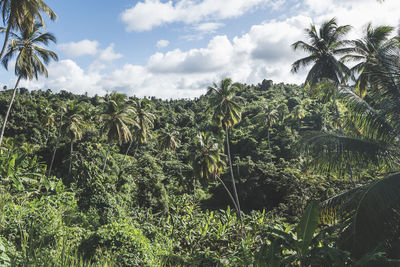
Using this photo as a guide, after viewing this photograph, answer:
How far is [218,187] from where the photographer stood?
33.2m

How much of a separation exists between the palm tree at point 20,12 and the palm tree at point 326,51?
56.6ft

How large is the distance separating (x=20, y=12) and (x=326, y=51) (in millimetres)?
19361

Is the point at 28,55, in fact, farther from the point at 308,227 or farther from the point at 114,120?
the point at 308,227

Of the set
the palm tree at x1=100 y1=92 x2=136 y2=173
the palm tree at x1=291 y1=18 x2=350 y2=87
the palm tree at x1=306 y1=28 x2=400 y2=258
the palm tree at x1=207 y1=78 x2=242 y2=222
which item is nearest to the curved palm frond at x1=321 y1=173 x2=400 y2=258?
the palm tree at x1=306 y1=28 x2=400 y2=258

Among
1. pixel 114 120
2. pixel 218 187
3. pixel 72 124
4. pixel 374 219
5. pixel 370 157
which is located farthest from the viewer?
pixel 218 187

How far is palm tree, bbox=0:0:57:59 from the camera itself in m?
12.1

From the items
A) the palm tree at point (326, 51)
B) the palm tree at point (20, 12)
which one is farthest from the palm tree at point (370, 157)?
the palm tree at point (20, 12)

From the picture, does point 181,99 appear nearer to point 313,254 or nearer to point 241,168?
point 241,168

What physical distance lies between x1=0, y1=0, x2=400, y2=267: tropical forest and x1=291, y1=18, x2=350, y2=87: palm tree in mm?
76

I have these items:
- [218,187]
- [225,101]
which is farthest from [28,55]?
[218,187]

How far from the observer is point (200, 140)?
906 inches

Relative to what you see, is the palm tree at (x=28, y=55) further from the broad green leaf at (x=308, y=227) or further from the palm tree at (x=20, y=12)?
the broad green leaf at (x=308, y=227)

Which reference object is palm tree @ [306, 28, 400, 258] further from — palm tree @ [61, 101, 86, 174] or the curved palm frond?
palm tree @ [61, 101, 86, 174]

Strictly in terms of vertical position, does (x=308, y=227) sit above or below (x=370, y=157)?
below
